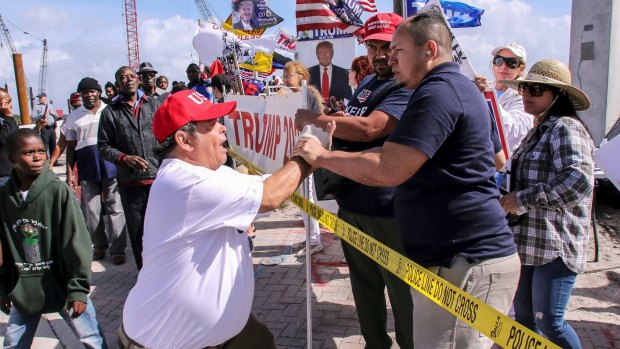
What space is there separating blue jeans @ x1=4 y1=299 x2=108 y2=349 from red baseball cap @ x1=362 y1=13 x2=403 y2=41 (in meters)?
2.46

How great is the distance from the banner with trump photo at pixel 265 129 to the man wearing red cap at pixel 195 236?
2.54ft

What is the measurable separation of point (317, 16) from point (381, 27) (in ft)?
14.1

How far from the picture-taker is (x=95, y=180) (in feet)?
19.8

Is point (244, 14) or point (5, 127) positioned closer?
point (5, 127)

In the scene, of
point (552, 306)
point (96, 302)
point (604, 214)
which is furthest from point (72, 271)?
point (604, 214)

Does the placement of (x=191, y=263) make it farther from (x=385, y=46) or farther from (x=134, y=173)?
(x=134, y=173)

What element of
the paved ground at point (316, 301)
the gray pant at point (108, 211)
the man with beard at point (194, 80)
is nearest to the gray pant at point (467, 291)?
the paved ground at point (316, 301)

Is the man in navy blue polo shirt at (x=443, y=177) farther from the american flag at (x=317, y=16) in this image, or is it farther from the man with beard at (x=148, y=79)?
the american flag at (x=317, y=16)

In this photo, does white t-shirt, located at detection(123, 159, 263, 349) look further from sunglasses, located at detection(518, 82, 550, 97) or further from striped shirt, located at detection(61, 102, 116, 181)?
striped shirt, located at detection(61, 102, 116, 181)

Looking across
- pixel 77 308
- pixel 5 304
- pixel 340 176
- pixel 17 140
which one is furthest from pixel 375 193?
pixel 5 304

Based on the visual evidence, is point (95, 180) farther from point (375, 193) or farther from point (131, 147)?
point (375, 193)

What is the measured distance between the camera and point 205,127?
2.12m

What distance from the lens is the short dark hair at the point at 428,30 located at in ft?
6.79

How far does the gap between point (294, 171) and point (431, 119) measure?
65cm
